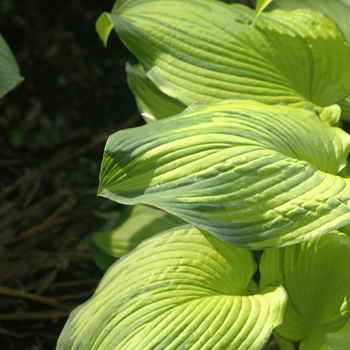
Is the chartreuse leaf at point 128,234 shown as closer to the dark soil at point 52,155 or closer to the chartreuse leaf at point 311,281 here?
the dark soil at point 52,155

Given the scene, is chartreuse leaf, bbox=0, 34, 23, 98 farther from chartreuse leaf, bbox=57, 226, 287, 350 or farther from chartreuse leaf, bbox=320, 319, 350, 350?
chartreuse leaf, bbox=320, 319, 350, 350

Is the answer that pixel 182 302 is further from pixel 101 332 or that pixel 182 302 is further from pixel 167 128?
pixel 167 128

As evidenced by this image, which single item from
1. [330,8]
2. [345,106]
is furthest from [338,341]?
[330,8]

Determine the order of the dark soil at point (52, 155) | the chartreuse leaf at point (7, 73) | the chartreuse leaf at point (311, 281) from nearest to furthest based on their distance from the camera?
the chartreuse leaf at point (311, 281)
the chartreuse leaf at point (7, 73)
the dark soil at point (52, 155)

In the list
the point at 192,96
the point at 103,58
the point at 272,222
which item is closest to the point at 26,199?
the point at 103,58

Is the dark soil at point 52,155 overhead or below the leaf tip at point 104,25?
below

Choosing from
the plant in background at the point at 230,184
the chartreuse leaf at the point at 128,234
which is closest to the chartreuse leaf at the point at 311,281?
the plant in background at the point at 230,184

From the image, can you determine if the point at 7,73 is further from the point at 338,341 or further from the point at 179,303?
the point at 338,341
